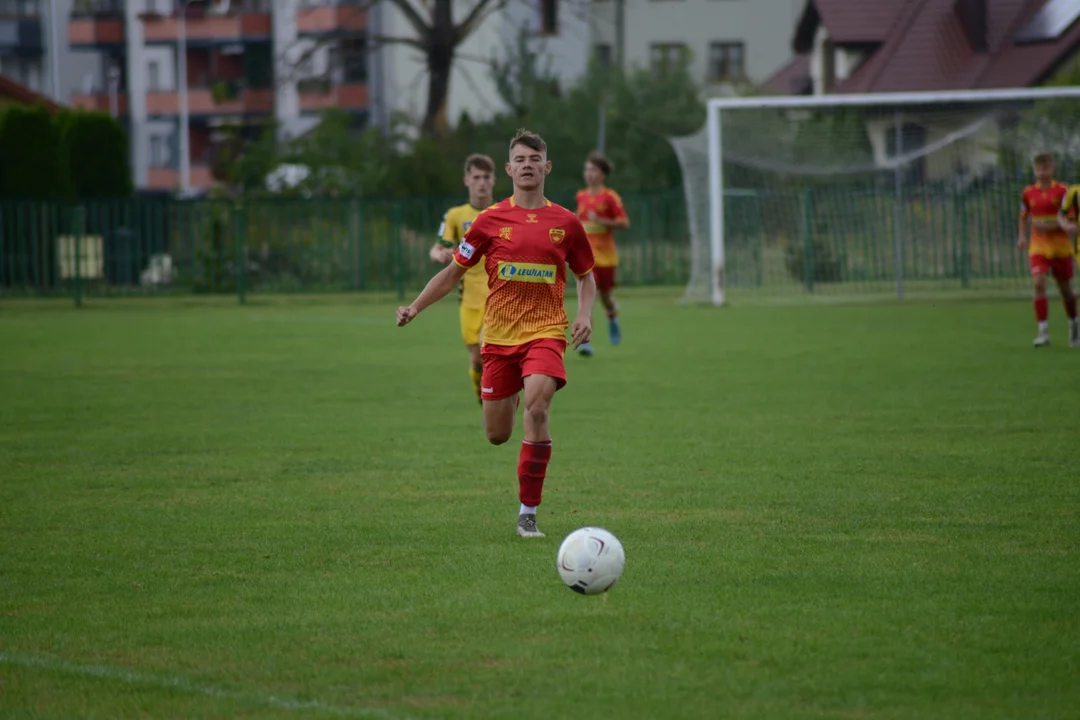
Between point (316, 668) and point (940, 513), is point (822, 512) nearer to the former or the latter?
point (940, 513)

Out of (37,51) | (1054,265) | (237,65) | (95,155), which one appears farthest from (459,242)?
(37,51)

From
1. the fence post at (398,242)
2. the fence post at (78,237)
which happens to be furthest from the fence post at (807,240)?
the fence post at (78,237)

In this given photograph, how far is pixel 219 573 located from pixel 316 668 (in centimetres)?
172

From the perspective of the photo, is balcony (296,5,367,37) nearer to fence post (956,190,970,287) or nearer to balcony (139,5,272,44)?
balcony (139,5,272,44)

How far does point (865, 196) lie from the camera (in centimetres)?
2769

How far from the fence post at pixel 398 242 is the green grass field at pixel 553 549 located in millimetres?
16421

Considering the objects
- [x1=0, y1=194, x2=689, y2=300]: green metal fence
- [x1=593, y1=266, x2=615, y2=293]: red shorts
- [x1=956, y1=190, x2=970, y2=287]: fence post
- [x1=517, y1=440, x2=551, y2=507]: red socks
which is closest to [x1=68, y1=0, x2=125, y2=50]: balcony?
[x1=0, y1=194, x2=689, y2=300]: green metal fence

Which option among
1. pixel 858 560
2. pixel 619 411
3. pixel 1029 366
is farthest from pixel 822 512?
pixel 1029 366

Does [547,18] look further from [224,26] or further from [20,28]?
[20,28]

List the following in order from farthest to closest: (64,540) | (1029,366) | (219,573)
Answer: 1. (1029,366)
2. (64,540)
3. (219,573)

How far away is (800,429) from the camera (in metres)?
11.2

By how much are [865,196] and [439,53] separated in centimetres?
1782

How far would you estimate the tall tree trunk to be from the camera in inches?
1644

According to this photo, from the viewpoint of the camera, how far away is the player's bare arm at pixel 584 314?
7.36 m
